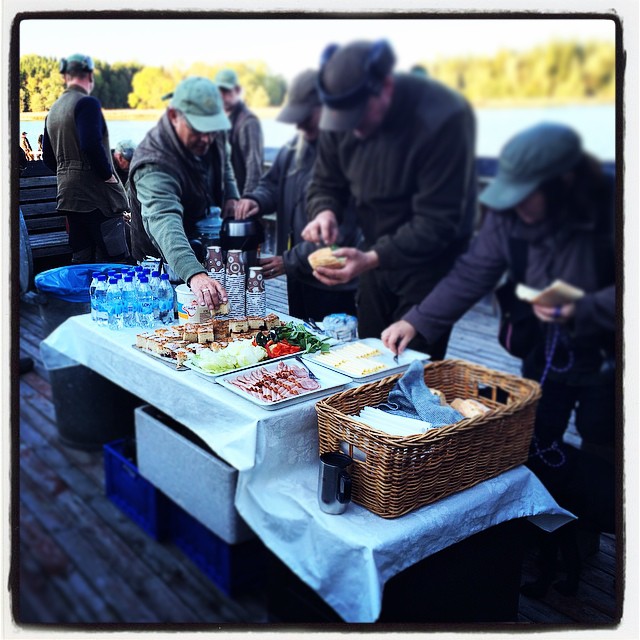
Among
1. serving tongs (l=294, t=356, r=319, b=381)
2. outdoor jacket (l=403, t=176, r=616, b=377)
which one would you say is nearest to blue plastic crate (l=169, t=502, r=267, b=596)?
serving tongs (l=294, t=356, r=319, b=381)

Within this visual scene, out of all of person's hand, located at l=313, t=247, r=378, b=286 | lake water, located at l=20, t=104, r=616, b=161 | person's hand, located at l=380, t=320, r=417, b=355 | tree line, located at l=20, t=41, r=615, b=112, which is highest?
tree line, located at l=20, t=41, r=615, b=112

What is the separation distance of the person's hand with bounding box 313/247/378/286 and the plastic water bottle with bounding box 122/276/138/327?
0.77 meters

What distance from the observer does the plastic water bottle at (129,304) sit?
287cm

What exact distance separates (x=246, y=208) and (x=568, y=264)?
51.1 inches

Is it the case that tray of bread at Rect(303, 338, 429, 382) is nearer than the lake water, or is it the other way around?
the lake water

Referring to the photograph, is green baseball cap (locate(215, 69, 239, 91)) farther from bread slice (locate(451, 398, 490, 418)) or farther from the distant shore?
bread slice (locate(451, 398, 490, 418))

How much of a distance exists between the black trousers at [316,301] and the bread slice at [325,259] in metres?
0.11

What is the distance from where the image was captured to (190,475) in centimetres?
270

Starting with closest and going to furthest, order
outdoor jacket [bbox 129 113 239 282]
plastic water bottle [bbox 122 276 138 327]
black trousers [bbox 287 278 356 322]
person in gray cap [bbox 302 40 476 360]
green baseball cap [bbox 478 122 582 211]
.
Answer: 1. green baseball cap [bbox 478 122 582 211]
2. person in gray cap [bbox 302 40 476 360]
3. outdoor jacket [bbox 129 113 239 282]
4. plastic water bottle [bbox 122 276 138 327]
5. black trousers [bbox 287 278 356 322]

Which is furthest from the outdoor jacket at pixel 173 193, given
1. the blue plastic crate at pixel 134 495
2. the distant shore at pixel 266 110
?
the blue plastic crate at pixel 134 495

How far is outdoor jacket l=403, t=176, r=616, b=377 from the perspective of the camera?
252 centimetres

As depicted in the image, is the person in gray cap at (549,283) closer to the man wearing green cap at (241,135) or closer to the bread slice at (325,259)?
the bread slice at (325,259)

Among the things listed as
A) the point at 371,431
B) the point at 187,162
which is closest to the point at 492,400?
the point at 371,431
